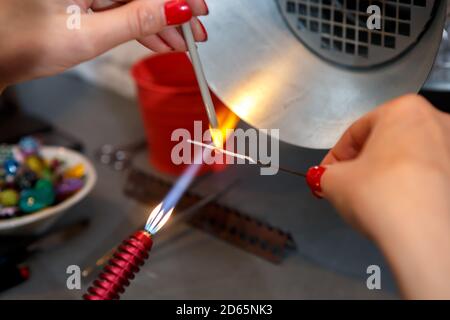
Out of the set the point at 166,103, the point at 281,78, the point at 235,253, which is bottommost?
the point at 235,253

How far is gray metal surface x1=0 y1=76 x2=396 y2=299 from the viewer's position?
2.25ft

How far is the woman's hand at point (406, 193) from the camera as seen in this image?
36cm

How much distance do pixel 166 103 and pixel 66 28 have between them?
0.31m

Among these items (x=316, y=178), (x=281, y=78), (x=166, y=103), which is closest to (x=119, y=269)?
(x=316, y=178)

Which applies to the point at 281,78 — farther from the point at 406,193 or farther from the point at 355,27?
the point at 406,193

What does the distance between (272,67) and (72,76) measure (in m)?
0.87

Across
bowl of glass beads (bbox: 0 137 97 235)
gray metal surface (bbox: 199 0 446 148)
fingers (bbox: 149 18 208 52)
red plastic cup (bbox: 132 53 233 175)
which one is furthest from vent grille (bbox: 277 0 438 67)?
bowl of glass beads (bbox: 0 137 97 235)

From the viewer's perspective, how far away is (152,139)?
3.07 feet

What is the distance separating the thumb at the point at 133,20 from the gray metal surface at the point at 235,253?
257 millimetres

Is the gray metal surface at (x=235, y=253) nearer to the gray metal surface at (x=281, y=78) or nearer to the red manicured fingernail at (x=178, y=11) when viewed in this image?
the gray metal surface at (x=281, y=78)

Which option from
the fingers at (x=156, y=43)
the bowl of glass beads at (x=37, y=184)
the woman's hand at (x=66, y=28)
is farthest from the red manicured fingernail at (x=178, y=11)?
the bowl of glass beads at (x=37, y=184)

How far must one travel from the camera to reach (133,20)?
1.79 feet
